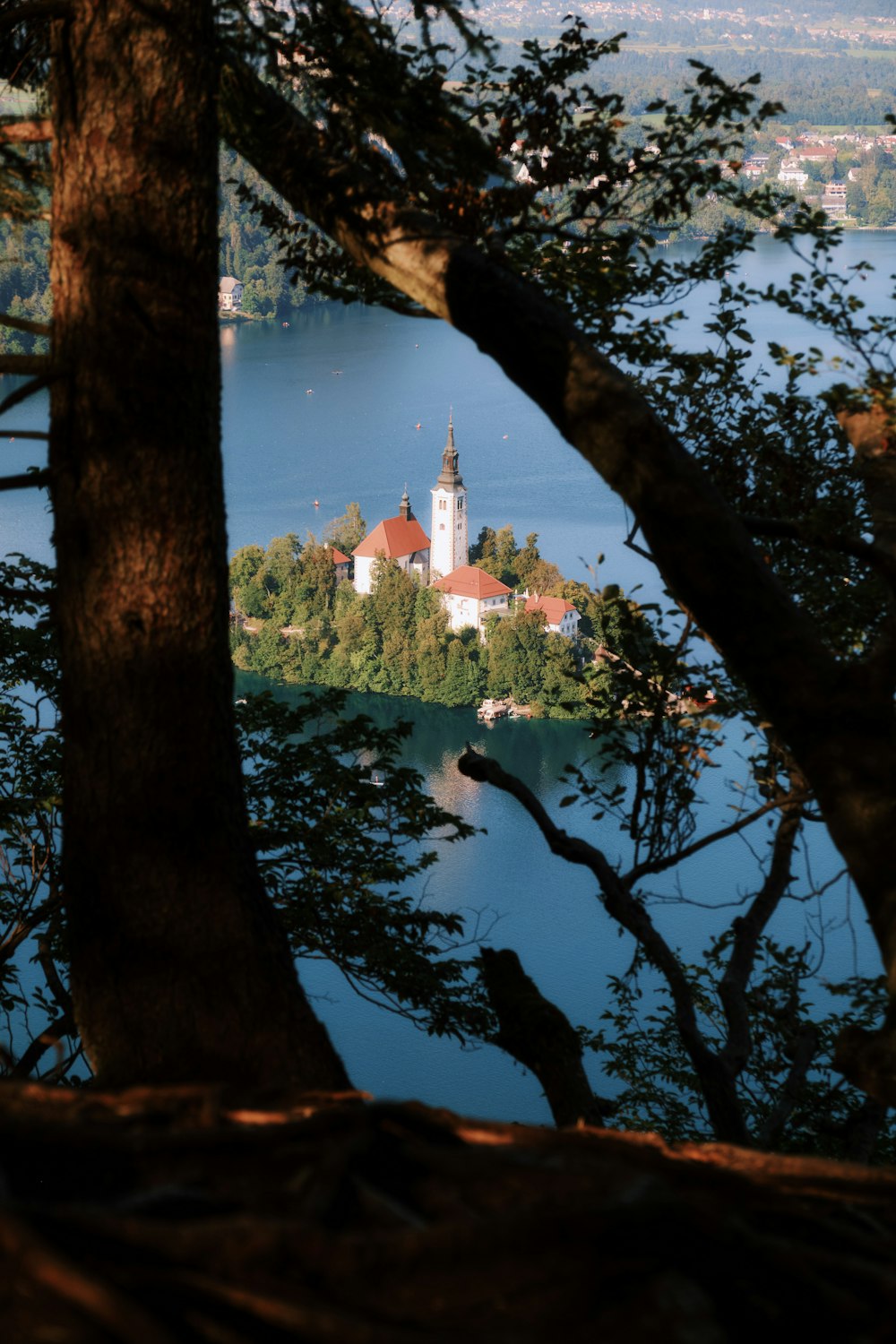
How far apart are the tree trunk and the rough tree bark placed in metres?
0.55

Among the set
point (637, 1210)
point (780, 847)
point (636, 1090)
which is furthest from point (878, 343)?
point (636, 1090)

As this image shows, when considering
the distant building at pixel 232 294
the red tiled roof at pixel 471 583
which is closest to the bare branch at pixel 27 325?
the red tiled roof at pixel 471 583

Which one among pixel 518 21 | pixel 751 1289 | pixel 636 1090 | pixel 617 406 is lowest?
pixel 636 1090

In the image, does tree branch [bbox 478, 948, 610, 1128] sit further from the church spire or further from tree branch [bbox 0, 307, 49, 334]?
the church spire

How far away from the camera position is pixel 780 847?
13.8 ft

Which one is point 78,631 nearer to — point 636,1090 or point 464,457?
point 636,1090

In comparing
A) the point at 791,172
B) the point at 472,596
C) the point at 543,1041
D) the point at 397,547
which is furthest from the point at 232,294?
the point at 543,1041

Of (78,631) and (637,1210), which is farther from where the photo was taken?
(78,631)

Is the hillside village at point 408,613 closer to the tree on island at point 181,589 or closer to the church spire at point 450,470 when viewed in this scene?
the church spire at point 450,470

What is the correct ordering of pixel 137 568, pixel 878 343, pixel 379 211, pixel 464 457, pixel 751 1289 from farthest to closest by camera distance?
pixel 464 457
pixel 878 343
pixel 379 211
pixel 137 568
pixel 751 1289

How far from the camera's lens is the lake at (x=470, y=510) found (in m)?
18.9

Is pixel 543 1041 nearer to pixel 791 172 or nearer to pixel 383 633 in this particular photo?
pixel 383 633

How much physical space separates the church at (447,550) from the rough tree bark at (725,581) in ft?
121

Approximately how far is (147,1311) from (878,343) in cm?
372
